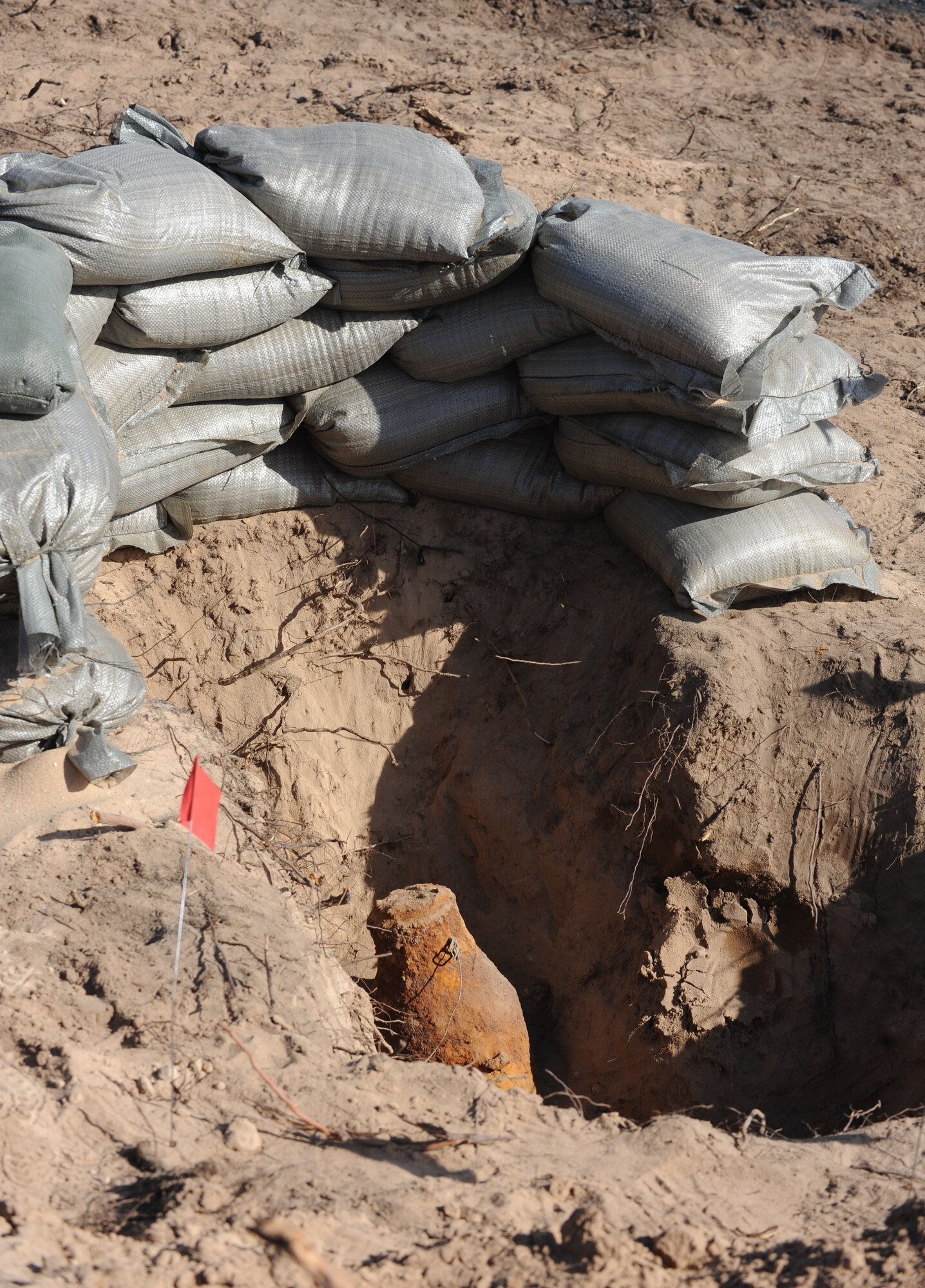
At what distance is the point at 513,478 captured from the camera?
4012mm

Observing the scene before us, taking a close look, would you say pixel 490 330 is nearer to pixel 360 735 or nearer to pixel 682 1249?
pixel 360 735

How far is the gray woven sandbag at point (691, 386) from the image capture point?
3.38 metres

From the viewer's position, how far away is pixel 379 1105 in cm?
218

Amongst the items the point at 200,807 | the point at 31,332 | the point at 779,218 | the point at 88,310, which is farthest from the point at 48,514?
the point at 779,218

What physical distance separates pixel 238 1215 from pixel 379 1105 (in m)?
0.42

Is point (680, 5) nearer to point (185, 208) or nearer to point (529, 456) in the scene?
point (529, 456)

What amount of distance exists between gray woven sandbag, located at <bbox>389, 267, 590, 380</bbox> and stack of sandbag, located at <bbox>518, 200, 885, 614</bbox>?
70mm

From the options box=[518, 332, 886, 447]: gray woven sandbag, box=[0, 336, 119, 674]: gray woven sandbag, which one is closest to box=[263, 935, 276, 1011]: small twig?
box=[0, 336, 119, 674]: gray woven sandbag

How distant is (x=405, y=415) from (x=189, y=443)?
76 centimetres

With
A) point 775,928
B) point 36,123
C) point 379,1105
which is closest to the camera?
point 379,1105

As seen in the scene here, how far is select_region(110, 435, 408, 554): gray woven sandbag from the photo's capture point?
379 cm

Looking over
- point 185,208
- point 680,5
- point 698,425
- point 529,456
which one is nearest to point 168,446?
point 185,208

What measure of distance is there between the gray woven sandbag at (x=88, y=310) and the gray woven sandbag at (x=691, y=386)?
1.41m

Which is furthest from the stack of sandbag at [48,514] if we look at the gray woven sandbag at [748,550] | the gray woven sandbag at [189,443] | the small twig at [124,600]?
the gray woven sandbag at [748,550]
